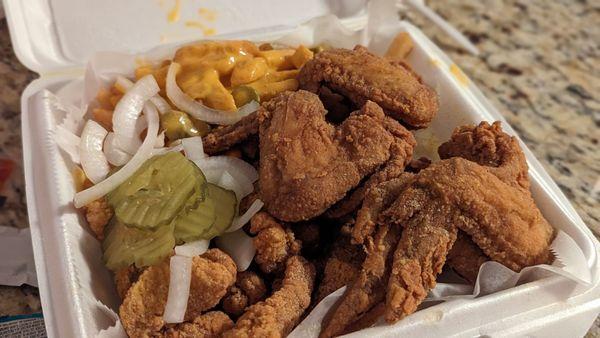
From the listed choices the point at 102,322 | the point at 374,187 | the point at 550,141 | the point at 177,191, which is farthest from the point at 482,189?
the point at 550,141

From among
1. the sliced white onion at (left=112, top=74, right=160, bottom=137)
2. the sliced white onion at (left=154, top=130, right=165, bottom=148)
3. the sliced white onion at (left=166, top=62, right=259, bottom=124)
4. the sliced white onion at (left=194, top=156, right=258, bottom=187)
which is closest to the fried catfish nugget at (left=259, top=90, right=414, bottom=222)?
the sliced white onion at (left=194, top=156, right=258, bottom=187)

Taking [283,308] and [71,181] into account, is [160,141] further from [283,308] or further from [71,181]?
[283,308]

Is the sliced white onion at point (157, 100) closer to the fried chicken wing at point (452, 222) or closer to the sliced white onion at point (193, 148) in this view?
the sliced white onion at point (193, 148)

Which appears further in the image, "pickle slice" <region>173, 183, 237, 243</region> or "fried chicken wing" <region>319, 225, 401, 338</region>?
"pickle slice" <region>173, 183, 237, 243</region>

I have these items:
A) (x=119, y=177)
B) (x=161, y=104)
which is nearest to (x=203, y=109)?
(x=161, y=104)

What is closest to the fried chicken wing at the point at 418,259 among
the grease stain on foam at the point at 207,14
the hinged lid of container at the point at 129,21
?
the hinged lid of container at the point at 129,21

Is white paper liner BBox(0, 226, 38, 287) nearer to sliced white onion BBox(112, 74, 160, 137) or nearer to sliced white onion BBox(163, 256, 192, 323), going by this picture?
sliced white onion BBox(112, 74, 160, 137)

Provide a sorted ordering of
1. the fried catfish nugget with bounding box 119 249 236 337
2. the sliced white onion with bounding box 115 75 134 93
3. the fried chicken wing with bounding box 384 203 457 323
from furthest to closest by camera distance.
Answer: the sliced white onion with bounding box 115 75 134 93, the fried catfish nugget with bounding box 119 249 236 337, the fried chicken wing with bounding box 384 203 457 323
